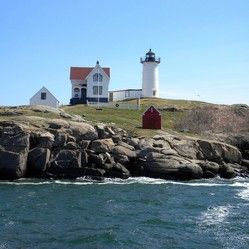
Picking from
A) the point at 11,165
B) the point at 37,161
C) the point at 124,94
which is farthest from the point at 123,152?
→ the point at 124,94

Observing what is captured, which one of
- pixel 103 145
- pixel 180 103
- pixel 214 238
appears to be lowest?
pixel 214 238

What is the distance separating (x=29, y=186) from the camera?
36.0 meters

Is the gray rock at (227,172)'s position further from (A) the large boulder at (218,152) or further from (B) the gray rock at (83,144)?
(B) the gray rock at (83,144)

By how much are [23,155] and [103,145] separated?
677 cm

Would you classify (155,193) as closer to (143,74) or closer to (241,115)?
(241,115)

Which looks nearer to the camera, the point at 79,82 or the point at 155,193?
the point at 155,193

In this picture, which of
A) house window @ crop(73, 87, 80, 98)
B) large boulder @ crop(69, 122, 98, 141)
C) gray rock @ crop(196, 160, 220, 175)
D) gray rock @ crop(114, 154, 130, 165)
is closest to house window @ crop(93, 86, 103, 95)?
house window @ crop(73, 87, 80, 98)

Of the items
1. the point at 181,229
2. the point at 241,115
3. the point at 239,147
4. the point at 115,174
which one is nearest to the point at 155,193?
the point at 115,174

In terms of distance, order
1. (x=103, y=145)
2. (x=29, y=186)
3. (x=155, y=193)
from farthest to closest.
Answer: (x=103, y=145) < (x=29, y=186) < (x=155, y=193)

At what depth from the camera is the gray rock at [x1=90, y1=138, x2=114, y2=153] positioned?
4253 centimetres

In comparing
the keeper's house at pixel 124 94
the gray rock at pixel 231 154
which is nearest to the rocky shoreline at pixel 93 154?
the gray rock at pixel 231 154

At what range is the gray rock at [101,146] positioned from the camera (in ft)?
140

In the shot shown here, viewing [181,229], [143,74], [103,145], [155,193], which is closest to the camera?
[181,229]

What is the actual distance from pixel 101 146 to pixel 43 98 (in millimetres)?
26737
